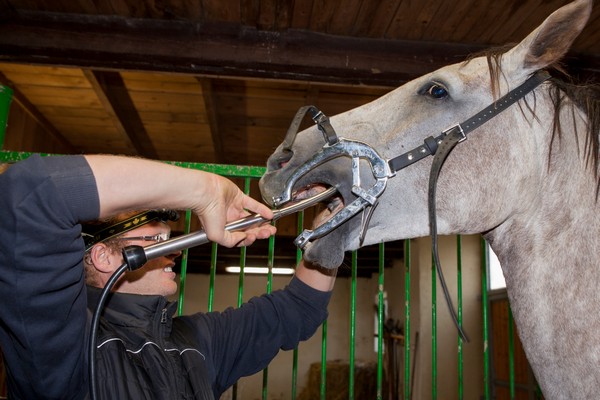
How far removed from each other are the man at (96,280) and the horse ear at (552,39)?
875mm

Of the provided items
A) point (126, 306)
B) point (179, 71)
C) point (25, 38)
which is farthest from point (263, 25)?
point (126, 306)

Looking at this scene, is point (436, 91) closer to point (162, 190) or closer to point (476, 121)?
point (476, 121)

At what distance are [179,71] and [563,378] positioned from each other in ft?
9.93

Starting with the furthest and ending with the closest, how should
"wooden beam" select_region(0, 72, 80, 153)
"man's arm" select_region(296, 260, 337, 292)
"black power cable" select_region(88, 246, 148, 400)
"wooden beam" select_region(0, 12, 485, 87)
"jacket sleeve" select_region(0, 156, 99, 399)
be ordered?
"wooden beam" select_region(0, 72, 80, 153), "wooden beam" select_region(0, 12, 485, 87), "man's arm" select_region(296, 260, 337, 292), "black power cable" select_region(88, 246, 148, 400), "jacket sleeve" select_region(0, 156, 99, 399)

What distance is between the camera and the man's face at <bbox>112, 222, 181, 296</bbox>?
61.8 inches

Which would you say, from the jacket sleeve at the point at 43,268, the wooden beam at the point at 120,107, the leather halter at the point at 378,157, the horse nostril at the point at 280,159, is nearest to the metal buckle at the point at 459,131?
the leather halter at the point at 378,157

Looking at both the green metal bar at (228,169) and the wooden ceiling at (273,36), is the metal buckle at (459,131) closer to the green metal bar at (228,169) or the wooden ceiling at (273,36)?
the green metal bar at (228,169)

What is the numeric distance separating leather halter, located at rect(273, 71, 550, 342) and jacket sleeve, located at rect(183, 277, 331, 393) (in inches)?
17.6

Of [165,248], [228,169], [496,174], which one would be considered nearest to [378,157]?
[496,174]

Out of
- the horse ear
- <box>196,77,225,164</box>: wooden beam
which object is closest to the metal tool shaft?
the horse ear

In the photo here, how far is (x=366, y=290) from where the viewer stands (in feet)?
41.9

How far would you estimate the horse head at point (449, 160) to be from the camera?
1.45m

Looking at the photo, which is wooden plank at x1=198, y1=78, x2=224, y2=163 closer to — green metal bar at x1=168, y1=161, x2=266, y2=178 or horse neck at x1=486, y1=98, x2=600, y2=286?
green metal bar at x1=168, y1=161, x2=266, y2=178

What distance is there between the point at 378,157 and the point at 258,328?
2.51ft
